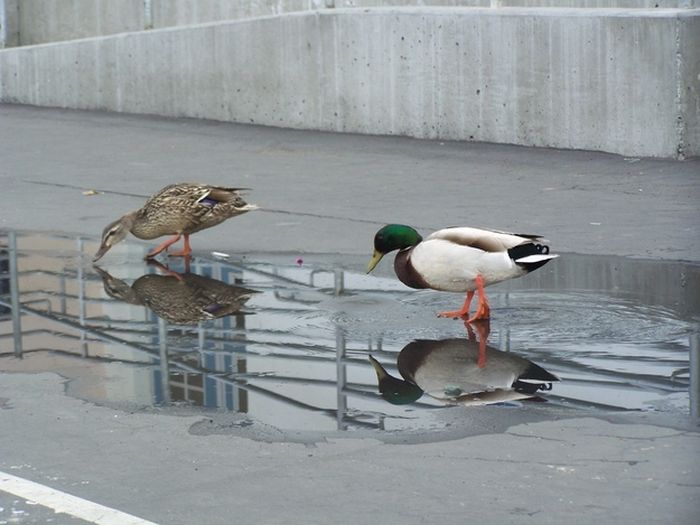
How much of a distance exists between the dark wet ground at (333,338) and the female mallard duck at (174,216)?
22 centimetres

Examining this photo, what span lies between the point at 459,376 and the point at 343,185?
7.01 metres

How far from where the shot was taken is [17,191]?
1528 cm

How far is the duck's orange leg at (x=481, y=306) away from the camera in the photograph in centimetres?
919

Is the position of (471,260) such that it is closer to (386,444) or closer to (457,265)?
(457,265)

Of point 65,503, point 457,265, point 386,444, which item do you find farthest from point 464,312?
point 65,503

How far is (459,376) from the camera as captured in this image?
320 inches

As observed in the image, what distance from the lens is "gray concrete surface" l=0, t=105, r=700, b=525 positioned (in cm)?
611

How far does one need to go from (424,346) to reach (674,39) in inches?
289

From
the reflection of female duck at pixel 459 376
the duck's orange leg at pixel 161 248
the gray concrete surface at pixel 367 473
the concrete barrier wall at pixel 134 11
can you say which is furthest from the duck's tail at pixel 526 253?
the concrete barrier wall at pixel 134 11

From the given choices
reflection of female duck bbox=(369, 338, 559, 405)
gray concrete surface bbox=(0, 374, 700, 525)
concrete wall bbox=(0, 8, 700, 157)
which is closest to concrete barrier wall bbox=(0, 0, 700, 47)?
concrete wall bbox=(0, 8, 700, 157)

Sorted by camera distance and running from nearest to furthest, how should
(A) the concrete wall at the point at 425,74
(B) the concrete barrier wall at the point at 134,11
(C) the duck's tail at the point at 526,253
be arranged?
(C) the duck's tail at the point at 526,253 < (A) the concrete wall at the point at 425,74 < (B) the concrete barrier wall at the point at 134,11

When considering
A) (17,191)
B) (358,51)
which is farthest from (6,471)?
(358,51)

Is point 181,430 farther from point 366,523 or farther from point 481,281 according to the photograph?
point 481,281

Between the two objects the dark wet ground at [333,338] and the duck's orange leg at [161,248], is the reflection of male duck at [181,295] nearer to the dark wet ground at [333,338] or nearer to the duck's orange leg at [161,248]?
the dark wet ground at [333,338]
